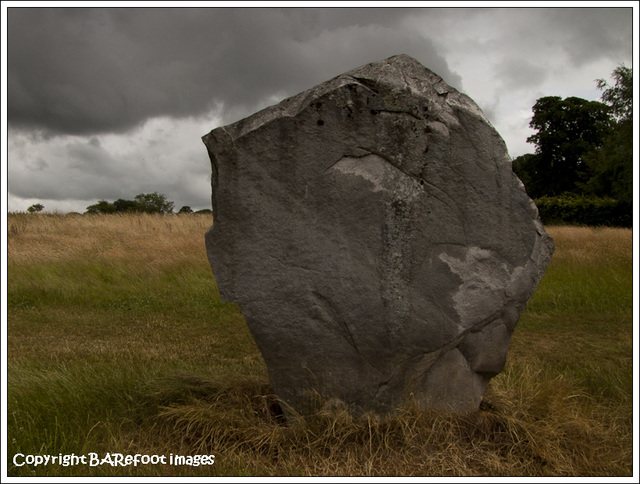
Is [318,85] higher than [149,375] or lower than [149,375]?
higher

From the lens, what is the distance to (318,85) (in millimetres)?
3701

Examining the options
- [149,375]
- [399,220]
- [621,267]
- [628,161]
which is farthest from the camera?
[628,161]

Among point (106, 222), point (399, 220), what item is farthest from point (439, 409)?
point (106, 222)

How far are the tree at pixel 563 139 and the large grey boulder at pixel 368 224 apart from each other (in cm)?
3135

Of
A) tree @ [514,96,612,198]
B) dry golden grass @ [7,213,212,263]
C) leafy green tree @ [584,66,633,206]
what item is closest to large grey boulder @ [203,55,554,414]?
dry golden grass @ [7,213,212,263]

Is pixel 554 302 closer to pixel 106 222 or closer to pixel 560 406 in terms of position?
pixel 560 406

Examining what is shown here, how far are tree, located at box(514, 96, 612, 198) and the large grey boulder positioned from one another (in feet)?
103

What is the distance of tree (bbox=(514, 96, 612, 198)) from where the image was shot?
1281 inches

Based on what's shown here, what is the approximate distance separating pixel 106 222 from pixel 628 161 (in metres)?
16.7

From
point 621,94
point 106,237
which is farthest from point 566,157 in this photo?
point 106,237

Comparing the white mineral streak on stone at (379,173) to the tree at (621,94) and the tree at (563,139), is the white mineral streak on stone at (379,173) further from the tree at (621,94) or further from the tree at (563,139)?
the tree at (563,139)

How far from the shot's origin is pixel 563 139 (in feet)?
109

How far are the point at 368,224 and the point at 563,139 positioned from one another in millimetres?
33390

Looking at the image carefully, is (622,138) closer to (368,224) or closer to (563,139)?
(563,139)
